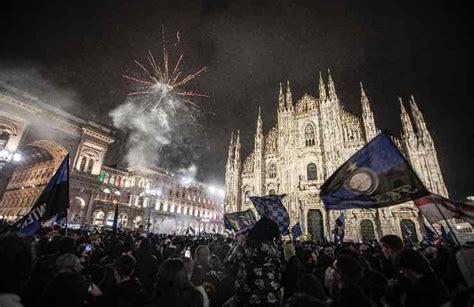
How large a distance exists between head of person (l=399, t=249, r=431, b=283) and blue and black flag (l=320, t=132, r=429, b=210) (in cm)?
112

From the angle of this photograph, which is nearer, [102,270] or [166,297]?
[166,297]

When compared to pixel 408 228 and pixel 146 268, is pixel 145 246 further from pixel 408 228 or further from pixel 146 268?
pixel 408 228

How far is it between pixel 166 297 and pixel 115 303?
870 millimetres

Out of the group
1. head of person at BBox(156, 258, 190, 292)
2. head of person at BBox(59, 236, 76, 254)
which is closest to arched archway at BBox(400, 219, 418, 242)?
head of person at BBox(156, 258, 190, 292)

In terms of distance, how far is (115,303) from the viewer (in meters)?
2.56

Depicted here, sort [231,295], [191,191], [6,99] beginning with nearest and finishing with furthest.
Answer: [231,295] < [6,99] < [191,191]

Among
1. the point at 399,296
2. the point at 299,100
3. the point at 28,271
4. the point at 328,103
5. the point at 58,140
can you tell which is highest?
the point at 299,100

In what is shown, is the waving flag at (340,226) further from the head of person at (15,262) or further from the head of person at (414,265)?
the head of person at (15,262)

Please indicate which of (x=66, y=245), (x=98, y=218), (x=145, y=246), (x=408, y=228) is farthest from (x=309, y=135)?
(x=98, y=218)

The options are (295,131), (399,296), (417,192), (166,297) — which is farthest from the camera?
(295,131)

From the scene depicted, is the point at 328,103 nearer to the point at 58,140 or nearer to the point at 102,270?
the point at 102,270

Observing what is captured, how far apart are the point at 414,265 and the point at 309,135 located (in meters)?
30.2

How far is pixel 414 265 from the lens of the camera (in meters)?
2.88

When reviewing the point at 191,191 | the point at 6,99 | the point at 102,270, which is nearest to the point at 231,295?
the point at 102,270
